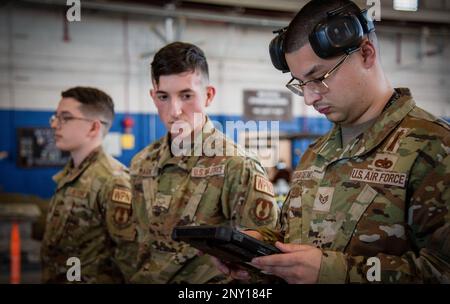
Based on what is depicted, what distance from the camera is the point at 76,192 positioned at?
1.99 meters

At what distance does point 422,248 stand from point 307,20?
567 mm

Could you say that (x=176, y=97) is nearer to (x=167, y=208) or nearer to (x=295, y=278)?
(x=167, y=208)

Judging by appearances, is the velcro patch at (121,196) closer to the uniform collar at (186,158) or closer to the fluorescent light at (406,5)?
the uniform collar at (186,158)

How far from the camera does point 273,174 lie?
4629 millimetres

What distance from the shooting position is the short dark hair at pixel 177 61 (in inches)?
61.1

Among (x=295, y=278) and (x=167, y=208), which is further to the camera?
(x=167, y=208)

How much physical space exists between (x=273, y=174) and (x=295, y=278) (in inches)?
146

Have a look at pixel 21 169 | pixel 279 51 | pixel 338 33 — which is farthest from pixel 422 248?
pixel 21 169

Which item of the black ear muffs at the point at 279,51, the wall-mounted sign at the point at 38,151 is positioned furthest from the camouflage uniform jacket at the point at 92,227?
the wall-mounted sign at the point at 38,151

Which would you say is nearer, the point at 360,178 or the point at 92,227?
the point at 360,178

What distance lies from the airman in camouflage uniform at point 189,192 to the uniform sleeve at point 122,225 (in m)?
0.16

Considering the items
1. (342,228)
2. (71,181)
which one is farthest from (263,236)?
(71,181)

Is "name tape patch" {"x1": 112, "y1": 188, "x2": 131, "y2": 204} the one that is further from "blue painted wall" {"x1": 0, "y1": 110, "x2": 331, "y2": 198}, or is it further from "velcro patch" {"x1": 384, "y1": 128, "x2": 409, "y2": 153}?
"blue painted wall" {"x1": 0, "y1": 110, "x2": 331, "y2": 198}

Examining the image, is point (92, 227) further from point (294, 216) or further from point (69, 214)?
point (294, 216)
